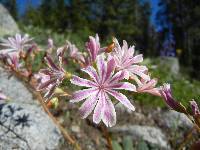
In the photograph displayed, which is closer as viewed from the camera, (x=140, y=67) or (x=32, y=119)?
(x=140, y=67)

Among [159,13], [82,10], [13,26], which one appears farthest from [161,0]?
[13,26]

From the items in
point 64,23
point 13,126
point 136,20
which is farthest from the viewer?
point 136,20

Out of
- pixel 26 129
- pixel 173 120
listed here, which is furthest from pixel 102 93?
pixel 173 120

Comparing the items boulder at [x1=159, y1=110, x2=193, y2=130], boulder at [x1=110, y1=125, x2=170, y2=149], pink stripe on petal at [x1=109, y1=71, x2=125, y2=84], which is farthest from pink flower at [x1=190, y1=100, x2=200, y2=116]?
boulder at [x1=159, y1=110, x2=193, y2=130]

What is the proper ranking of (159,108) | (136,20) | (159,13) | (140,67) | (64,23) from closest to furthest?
(140,67) → (159,108) → (64,23) → (159,13) → (136,20)

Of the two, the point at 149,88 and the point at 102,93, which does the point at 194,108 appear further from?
the point at 149,88

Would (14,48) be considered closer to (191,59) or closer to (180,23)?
(191,59)
